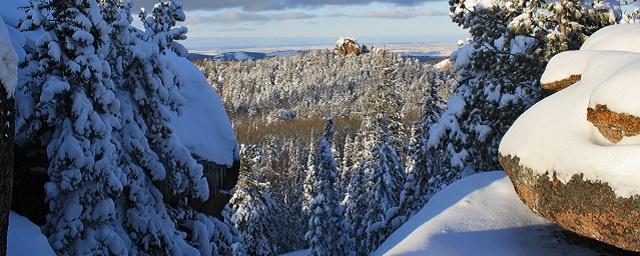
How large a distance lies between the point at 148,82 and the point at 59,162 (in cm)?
219

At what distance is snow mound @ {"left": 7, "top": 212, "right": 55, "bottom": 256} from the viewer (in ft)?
25.2

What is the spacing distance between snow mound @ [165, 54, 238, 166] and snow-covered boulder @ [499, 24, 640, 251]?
23.7 feet

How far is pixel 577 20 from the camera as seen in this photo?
515 inches

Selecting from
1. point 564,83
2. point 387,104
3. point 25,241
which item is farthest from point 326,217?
point 564,83

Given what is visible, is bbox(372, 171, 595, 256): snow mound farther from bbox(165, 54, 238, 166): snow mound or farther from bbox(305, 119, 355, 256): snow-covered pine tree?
bbox(305, 119, 355, 256): snow-covered pine tree

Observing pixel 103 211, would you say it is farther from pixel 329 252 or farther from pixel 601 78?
pixel 329 252

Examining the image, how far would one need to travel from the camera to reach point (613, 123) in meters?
5.84

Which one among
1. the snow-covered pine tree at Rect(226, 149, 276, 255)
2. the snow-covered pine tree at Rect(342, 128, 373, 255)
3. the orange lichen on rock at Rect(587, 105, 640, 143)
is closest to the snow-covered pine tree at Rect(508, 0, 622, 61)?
the orange lichen on rock at Rect(587, 105, 640, 143)

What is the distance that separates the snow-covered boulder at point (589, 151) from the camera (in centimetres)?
568

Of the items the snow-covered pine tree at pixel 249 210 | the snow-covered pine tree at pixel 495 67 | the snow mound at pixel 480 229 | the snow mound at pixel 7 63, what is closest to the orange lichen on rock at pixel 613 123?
the snow mound at pixel 480 229

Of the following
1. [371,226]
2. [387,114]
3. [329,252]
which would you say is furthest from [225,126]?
[329,252]

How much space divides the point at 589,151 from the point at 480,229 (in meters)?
2.03

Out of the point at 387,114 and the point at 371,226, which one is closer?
the point at 371,226

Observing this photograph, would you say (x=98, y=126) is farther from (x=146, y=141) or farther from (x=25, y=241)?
(x=25, y=241)
